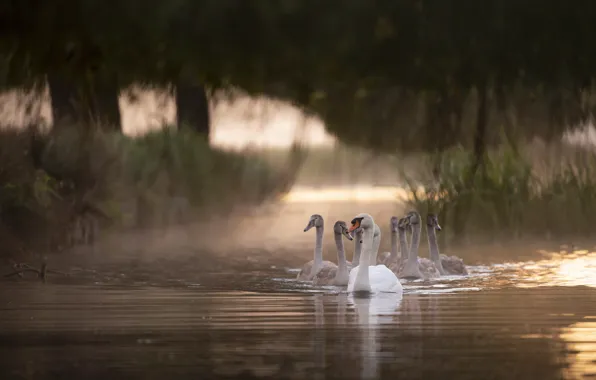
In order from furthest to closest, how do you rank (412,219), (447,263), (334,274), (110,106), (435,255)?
(110,106) < (412,219) < (435,255) < (447,263) < (334,274)

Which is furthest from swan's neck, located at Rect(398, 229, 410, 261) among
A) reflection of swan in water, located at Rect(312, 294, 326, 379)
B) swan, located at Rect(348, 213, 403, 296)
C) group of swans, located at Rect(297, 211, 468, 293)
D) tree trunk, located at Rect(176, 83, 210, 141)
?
tree trunk, located at Rect(176, 83, 210, 141)

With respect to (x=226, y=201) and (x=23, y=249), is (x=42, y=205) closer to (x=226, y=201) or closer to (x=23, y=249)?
(x=23, y=249)

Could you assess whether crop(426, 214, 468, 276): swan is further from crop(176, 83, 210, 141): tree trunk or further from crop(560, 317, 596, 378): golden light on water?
crop(176, 83, 210, 141): tree trunk

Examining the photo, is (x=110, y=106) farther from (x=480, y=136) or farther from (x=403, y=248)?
(x=403, y=248)

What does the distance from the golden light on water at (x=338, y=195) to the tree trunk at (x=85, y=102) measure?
11964 millimetres

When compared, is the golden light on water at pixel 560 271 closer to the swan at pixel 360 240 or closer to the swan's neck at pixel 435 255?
the swan's neck at pixel 435 255

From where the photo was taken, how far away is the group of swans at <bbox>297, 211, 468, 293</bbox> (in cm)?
1547

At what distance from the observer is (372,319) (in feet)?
41.8

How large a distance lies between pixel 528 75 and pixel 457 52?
53.2 inches

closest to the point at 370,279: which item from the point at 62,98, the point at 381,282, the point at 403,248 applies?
the point at 381,282

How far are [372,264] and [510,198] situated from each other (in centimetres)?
650

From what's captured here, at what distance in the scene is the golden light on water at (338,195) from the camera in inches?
1742

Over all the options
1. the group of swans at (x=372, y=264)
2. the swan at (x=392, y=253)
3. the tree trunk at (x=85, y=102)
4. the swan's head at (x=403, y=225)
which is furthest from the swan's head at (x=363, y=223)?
the tree trunk at (x=85, y=102)

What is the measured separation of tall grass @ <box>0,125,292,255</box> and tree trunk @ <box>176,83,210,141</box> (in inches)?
42.5
